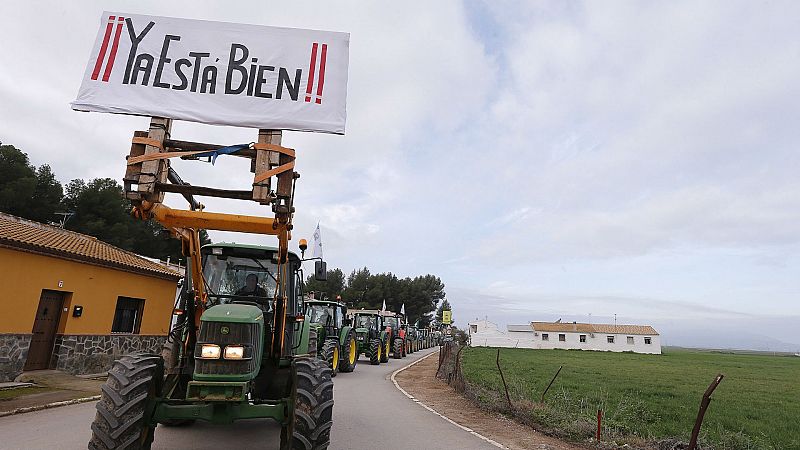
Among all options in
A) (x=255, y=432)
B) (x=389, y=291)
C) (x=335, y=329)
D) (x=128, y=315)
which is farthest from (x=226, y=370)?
(x=389, y=291)

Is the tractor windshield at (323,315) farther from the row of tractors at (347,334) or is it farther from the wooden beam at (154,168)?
the wooden beam at (154,168)

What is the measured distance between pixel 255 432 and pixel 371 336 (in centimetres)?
1526

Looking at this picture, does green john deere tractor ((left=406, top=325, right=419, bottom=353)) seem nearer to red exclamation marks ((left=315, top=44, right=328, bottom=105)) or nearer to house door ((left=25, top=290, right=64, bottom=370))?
house door ((left=25, top=290, right=64, bottom=370))

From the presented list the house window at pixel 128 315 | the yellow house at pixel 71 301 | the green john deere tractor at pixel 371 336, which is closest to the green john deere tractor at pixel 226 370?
the yellow house at pixel 71 301

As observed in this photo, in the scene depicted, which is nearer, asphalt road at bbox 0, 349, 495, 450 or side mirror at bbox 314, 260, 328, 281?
asphalt road at bbox 0, 349, 495, 450

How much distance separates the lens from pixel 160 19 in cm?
509

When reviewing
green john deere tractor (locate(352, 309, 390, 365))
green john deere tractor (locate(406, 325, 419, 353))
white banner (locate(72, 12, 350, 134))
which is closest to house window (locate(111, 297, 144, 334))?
green john deere tractor (locate(352, 309, 390, 365))

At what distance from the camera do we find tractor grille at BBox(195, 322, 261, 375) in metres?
4.93

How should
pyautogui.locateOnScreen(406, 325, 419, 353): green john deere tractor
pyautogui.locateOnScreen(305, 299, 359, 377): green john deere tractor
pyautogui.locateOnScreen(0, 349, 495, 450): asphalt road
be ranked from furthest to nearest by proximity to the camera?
pyautogui.locateOnScreen(406, 325, 419, 353): green john deere tractor < pyautogui.locateOnScreen(305, 299, 359, 377): green john deere tractor < pyautogui.locateOnScreen(0, 349, 495, 450): asphalt road

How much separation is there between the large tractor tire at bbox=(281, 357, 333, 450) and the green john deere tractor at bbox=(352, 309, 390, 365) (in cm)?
1447

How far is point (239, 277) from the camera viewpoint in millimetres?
6531

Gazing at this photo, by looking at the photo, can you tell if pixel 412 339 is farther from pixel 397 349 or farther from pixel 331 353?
pixel 331 353

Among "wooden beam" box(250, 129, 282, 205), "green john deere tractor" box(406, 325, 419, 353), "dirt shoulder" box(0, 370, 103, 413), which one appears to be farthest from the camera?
"green john deere tractor" box(406, 325, 419, 353)

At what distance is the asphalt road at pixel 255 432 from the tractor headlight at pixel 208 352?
1.66 meters
